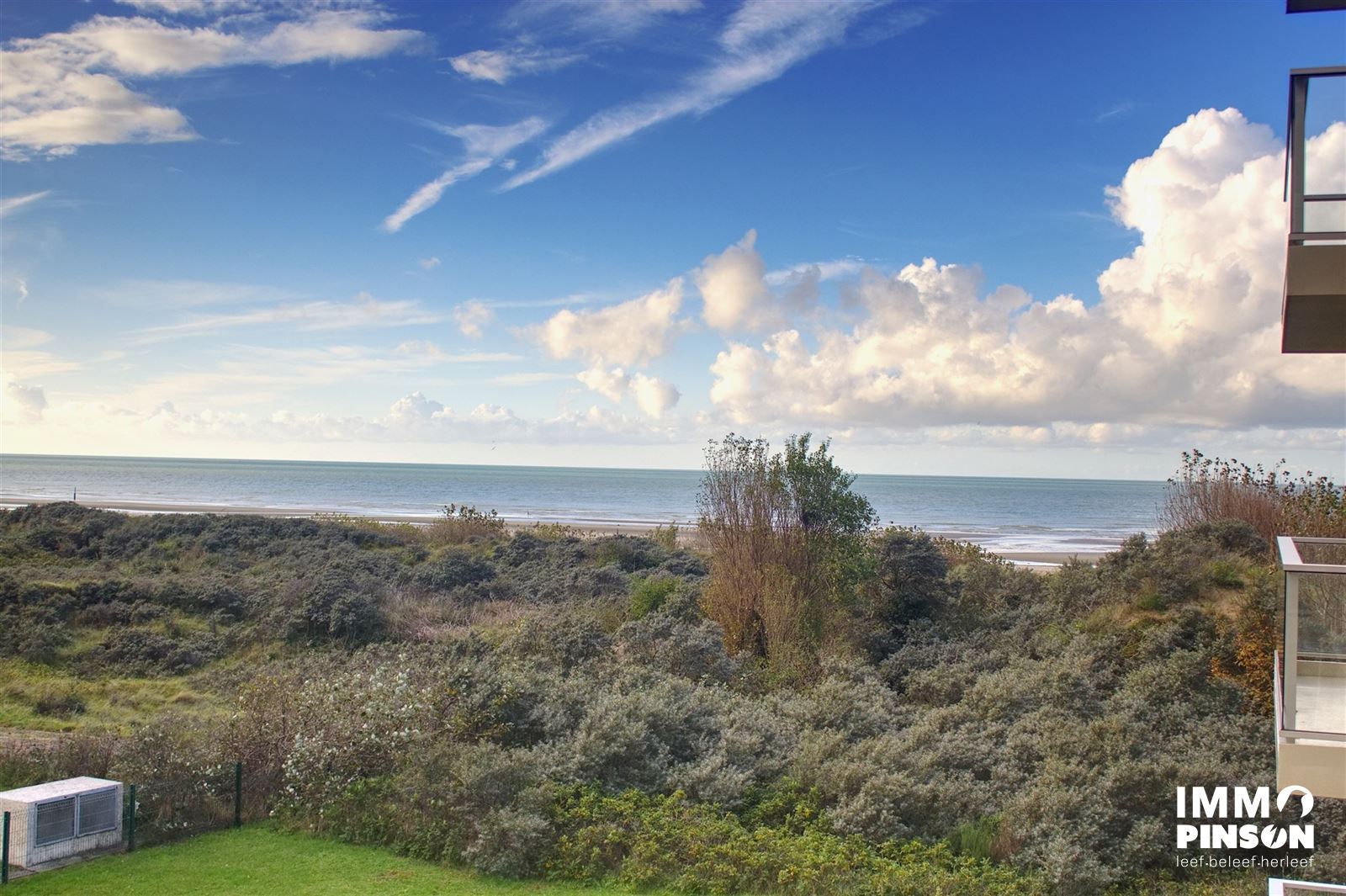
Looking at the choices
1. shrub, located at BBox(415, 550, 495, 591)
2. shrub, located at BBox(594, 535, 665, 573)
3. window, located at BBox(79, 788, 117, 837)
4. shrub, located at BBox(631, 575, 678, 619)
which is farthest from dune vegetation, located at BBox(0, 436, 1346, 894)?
shrub, located at BBox(594, 535, 665, 573)

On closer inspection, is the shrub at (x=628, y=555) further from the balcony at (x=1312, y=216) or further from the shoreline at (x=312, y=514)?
the balcony at (x=1312, y=216)

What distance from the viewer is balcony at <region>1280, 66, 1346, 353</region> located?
16.7 feet

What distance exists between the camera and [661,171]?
72.1 ft

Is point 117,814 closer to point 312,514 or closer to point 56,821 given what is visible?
point 56,821

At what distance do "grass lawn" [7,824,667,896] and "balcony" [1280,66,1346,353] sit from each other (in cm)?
726

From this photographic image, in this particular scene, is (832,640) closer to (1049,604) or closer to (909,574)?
(909,574)

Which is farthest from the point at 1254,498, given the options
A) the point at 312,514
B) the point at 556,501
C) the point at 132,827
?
the point at 556,501

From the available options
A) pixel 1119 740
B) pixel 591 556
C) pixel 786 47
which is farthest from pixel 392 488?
pixel 1119 740

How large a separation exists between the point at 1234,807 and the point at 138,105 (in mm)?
22318

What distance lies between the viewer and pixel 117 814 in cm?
934

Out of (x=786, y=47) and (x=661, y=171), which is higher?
(x=786, y=47)

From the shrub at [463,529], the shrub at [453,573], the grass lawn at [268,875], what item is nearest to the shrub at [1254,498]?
the grass lawn at [268,875]

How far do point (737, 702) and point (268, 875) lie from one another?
6284 millimetres

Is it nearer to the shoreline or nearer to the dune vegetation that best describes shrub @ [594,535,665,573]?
the dune vegetation
